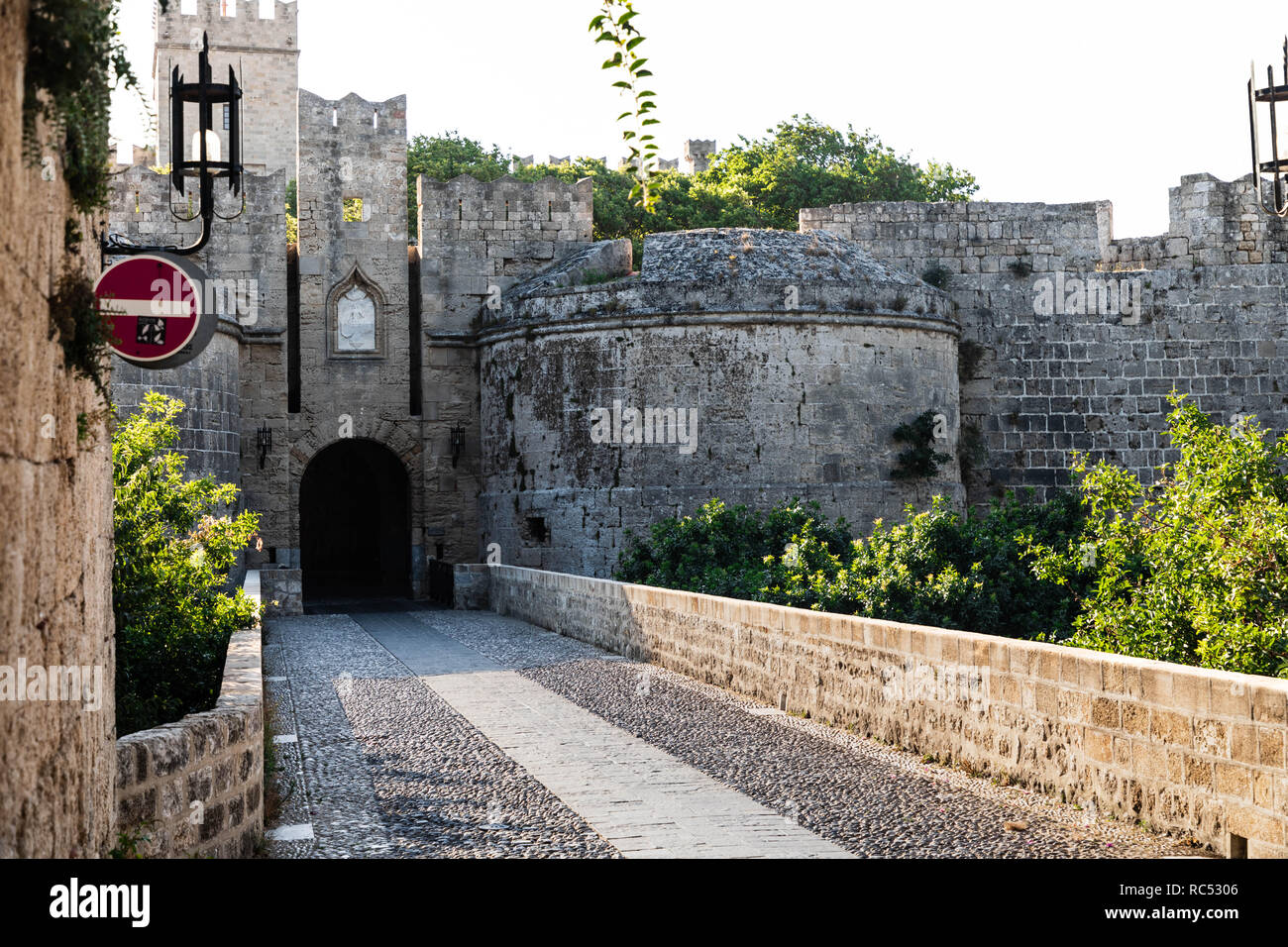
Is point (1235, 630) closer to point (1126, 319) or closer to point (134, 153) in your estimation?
point (1126, 319)

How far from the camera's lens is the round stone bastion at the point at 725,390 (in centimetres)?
1927

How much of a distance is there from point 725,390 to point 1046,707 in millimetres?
12865

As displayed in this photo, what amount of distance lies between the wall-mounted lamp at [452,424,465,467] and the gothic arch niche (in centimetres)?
183

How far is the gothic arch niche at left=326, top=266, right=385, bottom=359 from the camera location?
901 inches

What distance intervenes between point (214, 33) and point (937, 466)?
42.1 meters

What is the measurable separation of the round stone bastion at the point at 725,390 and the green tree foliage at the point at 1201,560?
9.56 meters

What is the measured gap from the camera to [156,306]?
5598 millimetres

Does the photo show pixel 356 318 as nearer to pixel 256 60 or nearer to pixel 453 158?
pixel 453 158

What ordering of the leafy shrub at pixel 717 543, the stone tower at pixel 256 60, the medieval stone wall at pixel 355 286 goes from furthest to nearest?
the stone tower at pixel 256 60, the medieval stone wall at pixel 355 286, the leafy shrub at pixel 717 543

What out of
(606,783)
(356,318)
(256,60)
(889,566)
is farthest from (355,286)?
(256,60)

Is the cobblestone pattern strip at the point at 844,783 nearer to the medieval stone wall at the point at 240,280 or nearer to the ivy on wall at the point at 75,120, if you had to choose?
the ivy on wall at the point at 75,120

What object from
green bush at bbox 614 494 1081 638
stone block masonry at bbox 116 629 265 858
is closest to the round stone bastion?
green bush at bbox 614 494 1081 638

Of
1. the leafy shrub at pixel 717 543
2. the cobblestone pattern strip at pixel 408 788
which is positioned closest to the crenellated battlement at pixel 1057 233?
the leafy shrub at pixel 717 543
